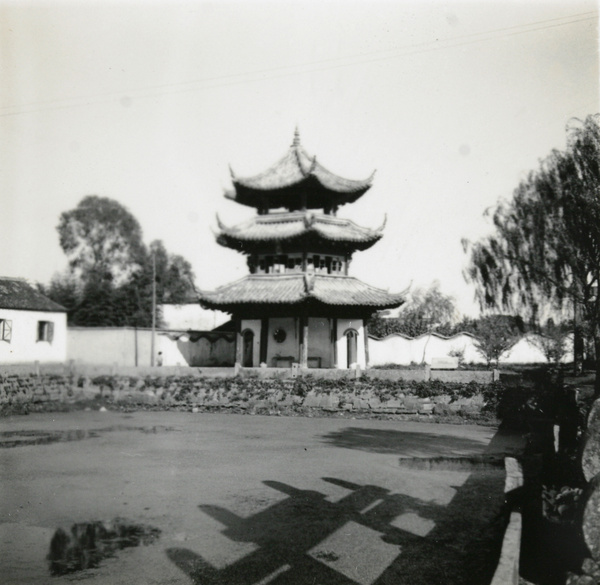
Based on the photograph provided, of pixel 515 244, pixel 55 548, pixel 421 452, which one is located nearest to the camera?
pixel 55 548

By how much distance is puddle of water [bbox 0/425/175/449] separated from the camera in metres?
12.8

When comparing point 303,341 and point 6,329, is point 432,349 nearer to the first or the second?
point 303,341

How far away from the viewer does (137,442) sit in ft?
42.4

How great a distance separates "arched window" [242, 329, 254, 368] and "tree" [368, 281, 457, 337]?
1556 cm

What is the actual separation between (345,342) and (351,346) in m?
0.47

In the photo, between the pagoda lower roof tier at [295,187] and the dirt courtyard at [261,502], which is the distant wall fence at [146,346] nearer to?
the pagoda lower roof tier at [295,187]

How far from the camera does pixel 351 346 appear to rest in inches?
1091

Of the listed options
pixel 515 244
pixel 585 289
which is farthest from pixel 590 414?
pixel 515 244

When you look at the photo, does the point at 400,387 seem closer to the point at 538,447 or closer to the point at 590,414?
the point at 538,447

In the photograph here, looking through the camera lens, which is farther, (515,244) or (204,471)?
(515,244)

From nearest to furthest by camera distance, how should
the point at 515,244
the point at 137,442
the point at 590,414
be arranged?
1. the point at 590,414
2. the point at 137,442
3. the point at 515,244

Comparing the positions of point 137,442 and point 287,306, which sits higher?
point 287,306

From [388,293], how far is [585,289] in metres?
10.6

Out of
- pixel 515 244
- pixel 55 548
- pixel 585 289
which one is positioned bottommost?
pixel 55 548
